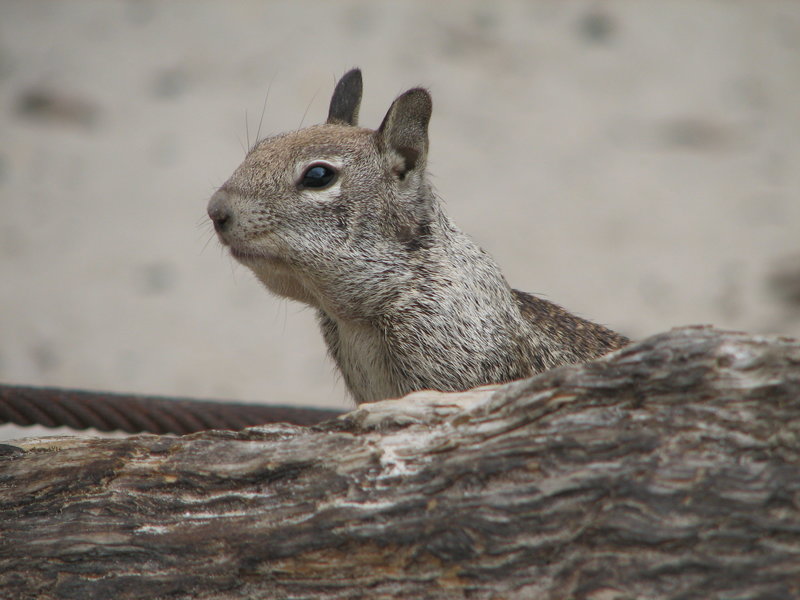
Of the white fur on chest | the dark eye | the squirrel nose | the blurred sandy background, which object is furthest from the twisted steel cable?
the blurred sandy background

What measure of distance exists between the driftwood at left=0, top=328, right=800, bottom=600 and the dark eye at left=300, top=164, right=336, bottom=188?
2.78ft

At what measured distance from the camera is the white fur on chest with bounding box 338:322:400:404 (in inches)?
113

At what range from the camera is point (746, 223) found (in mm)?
7648

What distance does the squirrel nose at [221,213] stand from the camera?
9.16 feet

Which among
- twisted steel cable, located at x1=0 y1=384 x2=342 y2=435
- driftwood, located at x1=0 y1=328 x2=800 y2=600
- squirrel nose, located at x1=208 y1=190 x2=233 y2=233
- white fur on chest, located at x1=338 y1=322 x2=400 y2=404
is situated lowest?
driftwood, located at x1=0 y1=328 x2=800 y2=600

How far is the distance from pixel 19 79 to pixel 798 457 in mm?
8033

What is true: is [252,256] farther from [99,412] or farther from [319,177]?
[99,412]

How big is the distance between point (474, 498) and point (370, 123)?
6908 mm

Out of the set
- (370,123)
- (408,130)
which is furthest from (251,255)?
(370,123)

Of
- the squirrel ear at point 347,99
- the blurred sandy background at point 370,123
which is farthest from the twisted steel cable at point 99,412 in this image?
the blurred sandy background at point 370,123

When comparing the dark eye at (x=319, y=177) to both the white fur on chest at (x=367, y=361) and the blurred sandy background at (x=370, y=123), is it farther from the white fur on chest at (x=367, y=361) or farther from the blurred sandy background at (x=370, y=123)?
the blurred sandy background at (x=370, y=123)

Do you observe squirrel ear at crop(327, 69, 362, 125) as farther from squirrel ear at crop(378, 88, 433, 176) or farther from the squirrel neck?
the squirrel neck

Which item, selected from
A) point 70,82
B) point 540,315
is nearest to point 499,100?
point 70,82

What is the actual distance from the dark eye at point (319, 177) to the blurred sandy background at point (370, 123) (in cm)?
374
